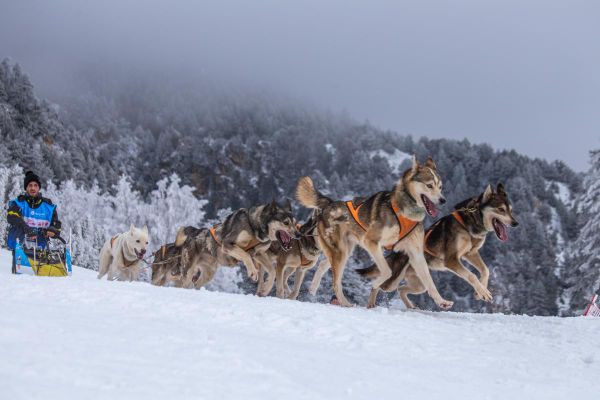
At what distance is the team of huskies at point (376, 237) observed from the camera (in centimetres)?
719

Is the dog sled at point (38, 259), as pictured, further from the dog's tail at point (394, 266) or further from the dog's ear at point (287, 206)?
the dog's tail at point (394, 266)

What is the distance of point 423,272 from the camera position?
23.0 feet

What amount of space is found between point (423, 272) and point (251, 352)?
12.2 feet

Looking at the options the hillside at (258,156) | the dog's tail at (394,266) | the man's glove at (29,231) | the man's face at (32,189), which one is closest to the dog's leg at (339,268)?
the dog's tail at (394,266)

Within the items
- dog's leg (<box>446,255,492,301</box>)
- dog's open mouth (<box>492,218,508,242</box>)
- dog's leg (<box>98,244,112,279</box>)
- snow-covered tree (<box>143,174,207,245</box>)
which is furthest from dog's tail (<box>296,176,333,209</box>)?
snow-covered tree (<box>143,174,207,245</box>)

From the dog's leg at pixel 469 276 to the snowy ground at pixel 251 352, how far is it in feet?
2.34

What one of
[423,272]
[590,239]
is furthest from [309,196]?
[590,239]

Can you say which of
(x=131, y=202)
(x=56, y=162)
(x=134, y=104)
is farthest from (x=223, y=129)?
(x=131, y=202)

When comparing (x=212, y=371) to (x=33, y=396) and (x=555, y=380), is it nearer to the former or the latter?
(x=33, y=396)

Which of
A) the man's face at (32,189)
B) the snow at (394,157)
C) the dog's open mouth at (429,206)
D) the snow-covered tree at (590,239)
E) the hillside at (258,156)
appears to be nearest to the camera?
the dog's open mouth at (429,206)

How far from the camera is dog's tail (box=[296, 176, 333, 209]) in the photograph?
28.2 feet

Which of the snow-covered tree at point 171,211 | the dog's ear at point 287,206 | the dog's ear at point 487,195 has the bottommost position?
the snow-covered tree at point 171,211

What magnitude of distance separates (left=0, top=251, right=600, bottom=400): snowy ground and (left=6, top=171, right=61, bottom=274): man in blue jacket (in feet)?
8.23

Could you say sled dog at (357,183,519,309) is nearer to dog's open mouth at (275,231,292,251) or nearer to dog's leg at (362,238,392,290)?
dog's leg at (362,238,392,290)
